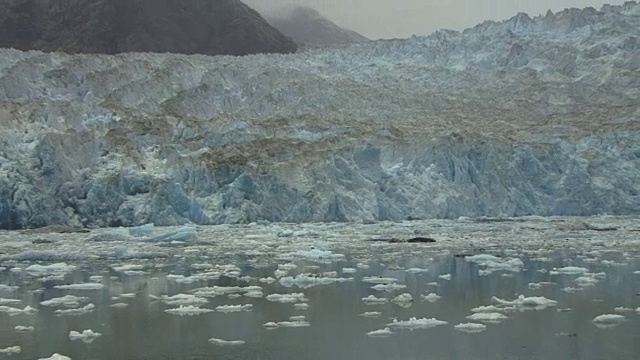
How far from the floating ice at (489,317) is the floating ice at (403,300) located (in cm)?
72

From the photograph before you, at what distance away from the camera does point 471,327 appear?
5621mm

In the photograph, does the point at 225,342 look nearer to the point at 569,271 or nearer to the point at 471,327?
the point at 471,327

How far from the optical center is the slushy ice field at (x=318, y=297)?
5.10 meters

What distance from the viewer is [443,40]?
2533 centimetres

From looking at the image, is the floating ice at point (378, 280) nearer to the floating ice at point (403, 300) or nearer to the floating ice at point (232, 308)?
the floating ice at point (403, 300)

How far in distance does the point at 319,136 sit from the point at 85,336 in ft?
43.4

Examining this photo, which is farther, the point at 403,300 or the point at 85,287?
the point at 85,287

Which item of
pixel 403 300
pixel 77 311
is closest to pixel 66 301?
pixel 77 311

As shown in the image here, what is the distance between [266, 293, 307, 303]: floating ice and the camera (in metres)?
6.88

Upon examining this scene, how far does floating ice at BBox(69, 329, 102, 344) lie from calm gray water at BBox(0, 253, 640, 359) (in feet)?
0.18

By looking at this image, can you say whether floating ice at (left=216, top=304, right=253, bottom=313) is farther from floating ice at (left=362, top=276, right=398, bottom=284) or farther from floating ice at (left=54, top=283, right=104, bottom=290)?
floating ice at (left=362, top=276, right=398, bottom=284)

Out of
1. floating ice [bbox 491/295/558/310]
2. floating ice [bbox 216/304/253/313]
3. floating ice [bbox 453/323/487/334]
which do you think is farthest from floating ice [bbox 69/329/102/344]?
floating ice [bbox 491/295/558/310]

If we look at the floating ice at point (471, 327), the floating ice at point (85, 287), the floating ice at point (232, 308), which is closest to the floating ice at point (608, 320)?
the floating ice at point (471, 327)

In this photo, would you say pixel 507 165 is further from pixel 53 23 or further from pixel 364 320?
pixel 53 23
